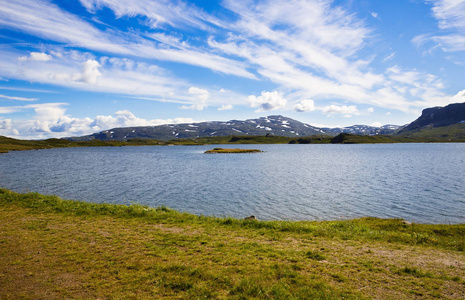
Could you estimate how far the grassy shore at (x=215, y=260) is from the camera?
12227mm

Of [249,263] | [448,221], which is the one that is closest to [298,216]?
[448,221]

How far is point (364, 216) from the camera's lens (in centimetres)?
3738

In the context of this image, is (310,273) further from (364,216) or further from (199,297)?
(364,216)

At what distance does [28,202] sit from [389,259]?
4007 cm

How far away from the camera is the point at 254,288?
12.2 meters

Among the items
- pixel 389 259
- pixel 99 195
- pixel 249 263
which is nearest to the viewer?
pixel 249 263

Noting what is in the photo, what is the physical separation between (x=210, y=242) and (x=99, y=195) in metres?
39.9

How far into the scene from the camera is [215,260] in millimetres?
15688

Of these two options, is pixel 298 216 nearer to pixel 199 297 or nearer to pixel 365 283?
pixel 365 283

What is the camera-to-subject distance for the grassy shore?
12227mm

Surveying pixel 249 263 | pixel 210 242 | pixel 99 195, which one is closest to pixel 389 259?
pixel 249 263

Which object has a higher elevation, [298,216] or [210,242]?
[210,242]

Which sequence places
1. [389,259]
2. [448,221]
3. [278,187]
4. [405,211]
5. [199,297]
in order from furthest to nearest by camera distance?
1. [278,187]
2. [405,211]
3. [448,221]
4. [389,259]
5. [199,297]

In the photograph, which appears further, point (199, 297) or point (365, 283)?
point (365, 283)
